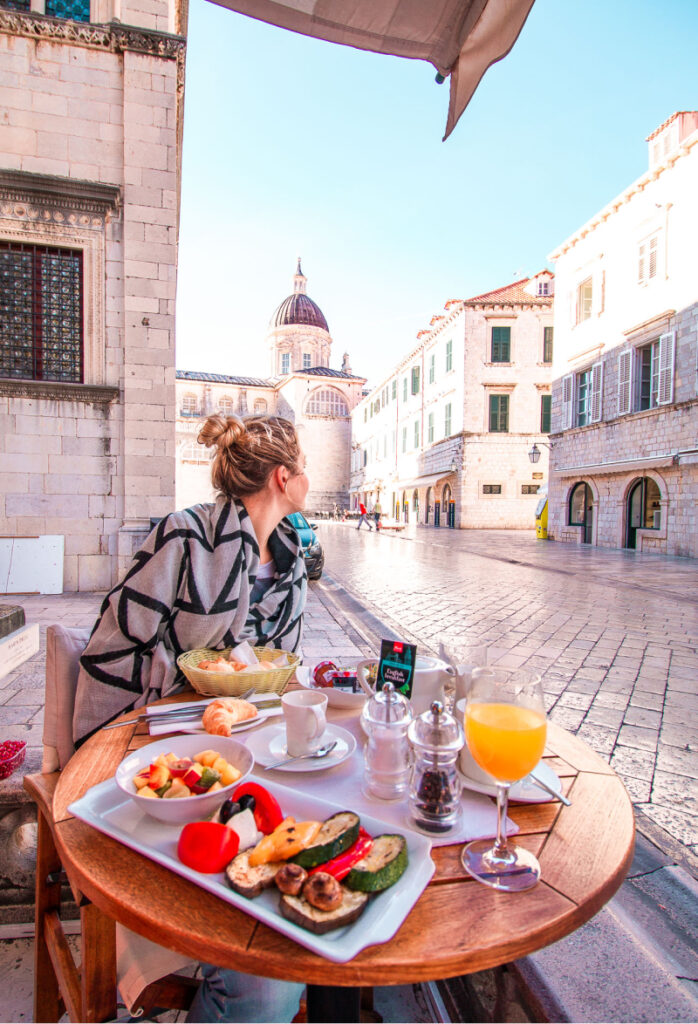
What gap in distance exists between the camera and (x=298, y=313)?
5022 centimetres

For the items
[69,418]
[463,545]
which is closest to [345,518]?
[463,545]

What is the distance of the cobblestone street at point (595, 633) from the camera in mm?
2650

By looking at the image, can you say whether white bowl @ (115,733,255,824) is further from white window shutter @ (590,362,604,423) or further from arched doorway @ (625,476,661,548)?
white window shutter @ (590,362,604,423)

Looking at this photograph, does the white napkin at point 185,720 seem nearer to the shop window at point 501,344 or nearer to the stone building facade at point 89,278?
the stone building facade at point 89,278

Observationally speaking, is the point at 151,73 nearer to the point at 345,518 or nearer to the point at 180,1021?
the point at 180,1021

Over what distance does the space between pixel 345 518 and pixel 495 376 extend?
56.2 feet

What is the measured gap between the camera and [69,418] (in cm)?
661

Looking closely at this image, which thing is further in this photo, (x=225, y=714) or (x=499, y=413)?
(x=499, y=413)

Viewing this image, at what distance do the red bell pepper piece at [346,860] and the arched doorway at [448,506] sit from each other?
87.4 feet

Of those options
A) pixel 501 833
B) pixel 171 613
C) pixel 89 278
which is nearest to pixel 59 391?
pixel 89 278

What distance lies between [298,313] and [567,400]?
37.3m

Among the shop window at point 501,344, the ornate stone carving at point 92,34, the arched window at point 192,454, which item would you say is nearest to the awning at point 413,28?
the ornate stone carving at point 92,34

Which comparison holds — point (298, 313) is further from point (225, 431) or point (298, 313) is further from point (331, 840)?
point (331, 840)

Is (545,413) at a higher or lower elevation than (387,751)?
higher
